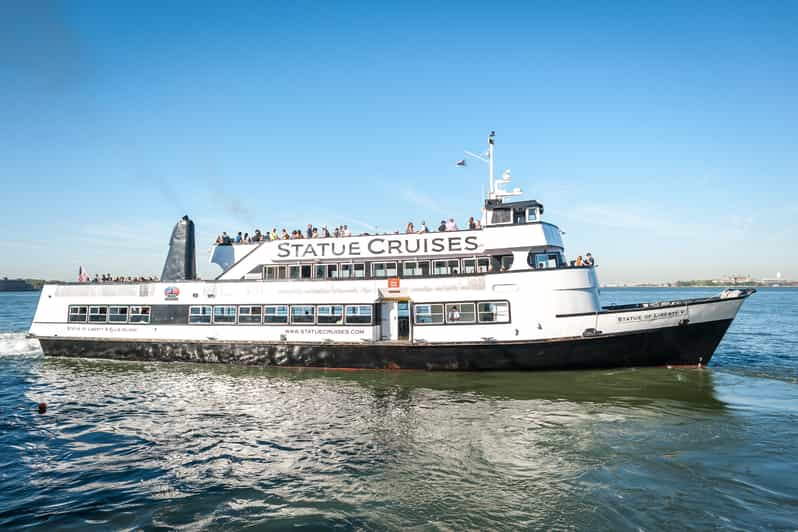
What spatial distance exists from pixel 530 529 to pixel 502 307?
1272 cm

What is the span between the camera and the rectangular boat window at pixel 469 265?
70.3 feet

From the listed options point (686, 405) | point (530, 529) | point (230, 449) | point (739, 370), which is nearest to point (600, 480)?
point (530, 529)

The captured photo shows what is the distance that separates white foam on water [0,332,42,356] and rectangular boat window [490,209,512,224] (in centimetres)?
2987

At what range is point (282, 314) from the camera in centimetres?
2272

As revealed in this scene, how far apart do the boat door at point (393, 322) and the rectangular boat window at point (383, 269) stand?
1.45 meters

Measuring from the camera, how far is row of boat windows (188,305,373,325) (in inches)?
853

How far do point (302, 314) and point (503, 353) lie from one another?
10.0m

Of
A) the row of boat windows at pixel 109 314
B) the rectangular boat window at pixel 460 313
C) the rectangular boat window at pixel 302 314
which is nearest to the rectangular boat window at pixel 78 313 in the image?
the row of boat windows at pixel 109 314

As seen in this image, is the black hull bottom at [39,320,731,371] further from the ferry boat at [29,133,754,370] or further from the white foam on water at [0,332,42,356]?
the white foam on water at [0,332,42,356]

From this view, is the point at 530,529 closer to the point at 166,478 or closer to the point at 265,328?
the point at 166,478

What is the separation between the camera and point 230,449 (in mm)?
11406

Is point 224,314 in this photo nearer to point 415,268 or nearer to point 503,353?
point 415,268

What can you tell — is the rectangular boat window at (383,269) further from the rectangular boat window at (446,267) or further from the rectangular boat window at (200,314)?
the rectangular boat window at (200,314)

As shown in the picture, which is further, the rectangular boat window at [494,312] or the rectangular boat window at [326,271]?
the rectangular boat window at [326,271]
